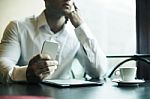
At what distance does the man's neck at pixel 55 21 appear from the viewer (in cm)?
188

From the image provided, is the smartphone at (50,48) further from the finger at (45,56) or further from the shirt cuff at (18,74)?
the shirt cuff at (18,74)

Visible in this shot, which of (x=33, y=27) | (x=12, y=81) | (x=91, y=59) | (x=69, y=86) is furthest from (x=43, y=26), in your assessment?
(x=69, y=86)

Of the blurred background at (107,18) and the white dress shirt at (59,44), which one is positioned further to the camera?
the blurred background at (107,18)

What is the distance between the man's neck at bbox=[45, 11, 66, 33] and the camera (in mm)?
1881

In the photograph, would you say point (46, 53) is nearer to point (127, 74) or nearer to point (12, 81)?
point (12, 81)

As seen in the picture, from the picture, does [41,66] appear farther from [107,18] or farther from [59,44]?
[107,18]

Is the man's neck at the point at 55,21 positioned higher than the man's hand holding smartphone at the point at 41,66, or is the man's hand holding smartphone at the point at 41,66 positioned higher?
the man's neck at the point at 55,21

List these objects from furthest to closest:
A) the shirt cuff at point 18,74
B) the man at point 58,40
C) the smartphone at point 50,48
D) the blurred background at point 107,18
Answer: the blurred background at point 107,18 → the man at point 58,40 → the shirt cuff at point 18,74 → the smartphone at point 50,48

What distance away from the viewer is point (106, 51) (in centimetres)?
275

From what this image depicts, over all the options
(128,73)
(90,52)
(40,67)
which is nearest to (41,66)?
(40,67)

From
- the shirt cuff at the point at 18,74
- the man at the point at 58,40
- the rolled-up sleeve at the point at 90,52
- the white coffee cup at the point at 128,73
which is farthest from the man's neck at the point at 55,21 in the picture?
the white coffee cup at the point at 128,73

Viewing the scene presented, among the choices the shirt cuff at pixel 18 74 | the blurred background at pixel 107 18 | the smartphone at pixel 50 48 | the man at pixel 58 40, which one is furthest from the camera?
the blurred background at pixel 107 18

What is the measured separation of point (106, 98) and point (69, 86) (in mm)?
321

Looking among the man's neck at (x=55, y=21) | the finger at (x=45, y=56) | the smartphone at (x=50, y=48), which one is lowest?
the finger at (x=45, y=56)
